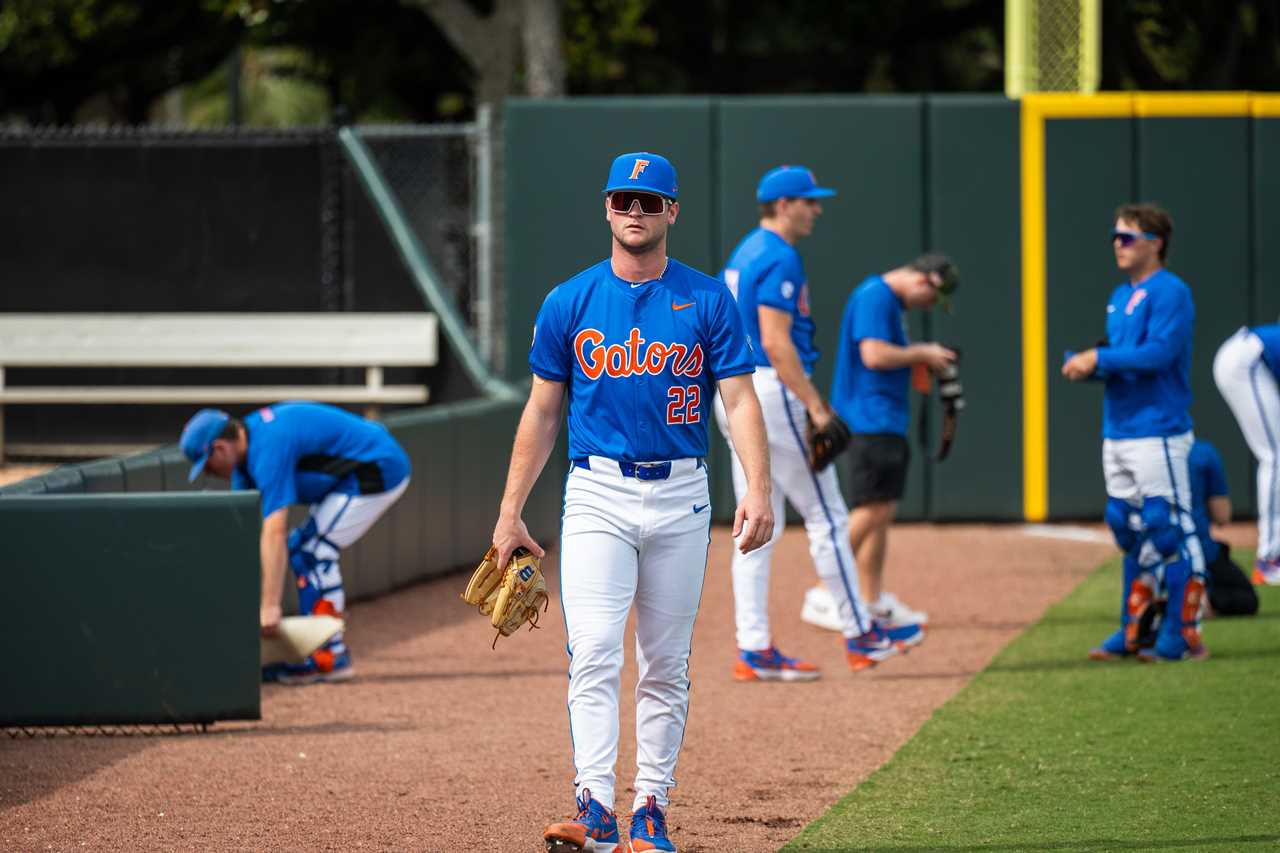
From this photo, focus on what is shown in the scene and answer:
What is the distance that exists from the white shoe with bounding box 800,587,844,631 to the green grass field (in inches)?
39.7

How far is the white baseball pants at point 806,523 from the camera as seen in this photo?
7871 mm

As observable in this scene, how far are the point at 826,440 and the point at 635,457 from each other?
9.64 feet

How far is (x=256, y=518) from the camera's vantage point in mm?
6816

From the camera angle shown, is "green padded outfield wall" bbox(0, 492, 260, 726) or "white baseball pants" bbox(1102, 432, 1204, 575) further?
"white baseball pants" bbox(1102, 432, 1204, 575)

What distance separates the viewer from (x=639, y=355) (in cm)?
497

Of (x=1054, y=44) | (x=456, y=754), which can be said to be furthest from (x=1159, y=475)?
(x=1054, y=44)

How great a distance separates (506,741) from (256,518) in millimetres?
1265

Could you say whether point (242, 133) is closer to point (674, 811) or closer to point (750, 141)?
point (750, 141)

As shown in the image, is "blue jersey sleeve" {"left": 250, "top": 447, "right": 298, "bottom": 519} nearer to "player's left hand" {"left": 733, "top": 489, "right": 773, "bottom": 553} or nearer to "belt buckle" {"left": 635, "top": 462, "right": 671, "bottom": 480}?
"belt buckle" {"left": 635, "top": 462, "right": 671, "bottom": 480}

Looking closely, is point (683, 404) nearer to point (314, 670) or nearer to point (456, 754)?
point (456, 754)

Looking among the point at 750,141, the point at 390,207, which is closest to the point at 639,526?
the point at 750,141

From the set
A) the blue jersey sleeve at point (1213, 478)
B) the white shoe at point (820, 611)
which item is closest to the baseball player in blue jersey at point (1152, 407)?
the blue jersey sleeve at point (1213, 478)

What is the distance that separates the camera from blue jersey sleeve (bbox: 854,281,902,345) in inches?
333

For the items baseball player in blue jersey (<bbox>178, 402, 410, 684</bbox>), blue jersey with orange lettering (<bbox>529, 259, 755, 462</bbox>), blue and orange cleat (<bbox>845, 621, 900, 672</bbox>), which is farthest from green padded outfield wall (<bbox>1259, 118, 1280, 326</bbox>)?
blue jersey with orange lettering (<bbox>529, 259, 755, 462</bbox>)
